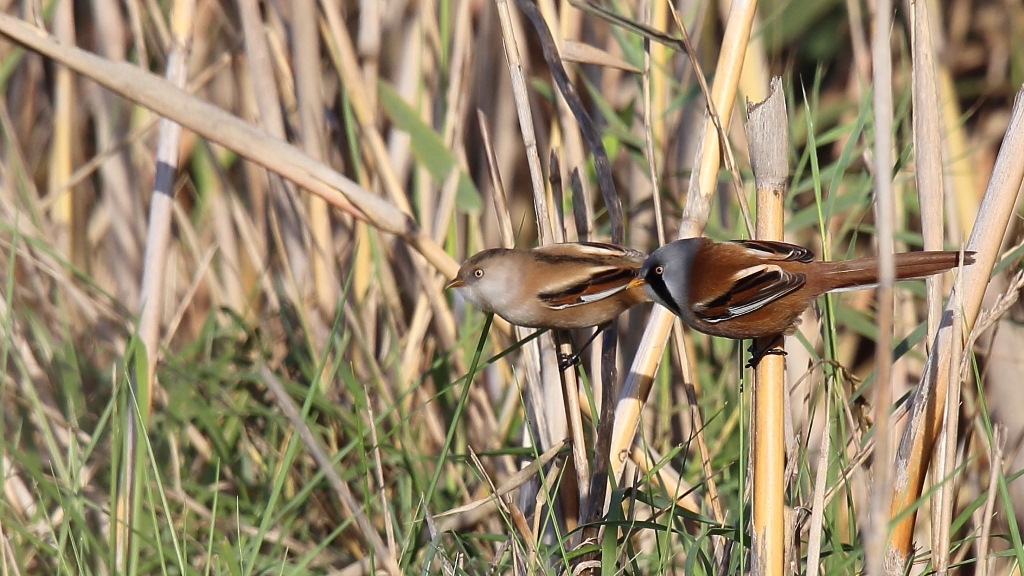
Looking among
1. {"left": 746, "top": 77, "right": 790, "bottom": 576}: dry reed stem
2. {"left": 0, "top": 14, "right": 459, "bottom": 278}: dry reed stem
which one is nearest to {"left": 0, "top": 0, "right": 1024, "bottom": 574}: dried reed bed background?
{"left": 0, "top": 14, "right": 459, "bottom": 278}: dry reed stem

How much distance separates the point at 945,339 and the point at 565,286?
0.74 metres

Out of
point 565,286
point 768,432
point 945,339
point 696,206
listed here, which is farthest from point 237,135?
point 945,339

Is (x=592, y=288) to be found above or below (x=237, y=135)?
below

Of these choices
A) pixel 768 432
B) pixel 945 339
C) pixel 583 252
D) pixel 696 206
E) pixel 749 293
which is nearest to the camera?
pixel 768 432

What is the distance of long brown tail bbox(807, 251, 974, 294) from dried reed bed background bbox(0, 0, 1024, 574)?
24cm

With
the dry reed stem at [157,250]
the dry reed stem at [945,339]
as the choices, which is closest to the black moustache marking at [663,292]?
the dry reed stem at [945,339]

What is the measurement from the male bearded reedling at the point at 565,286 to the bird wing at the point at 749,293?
0.31m

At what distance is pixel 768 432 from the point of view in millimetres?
1435

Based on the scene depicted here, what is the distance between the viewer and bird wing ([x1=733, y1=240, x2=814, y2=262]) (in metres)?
1.50

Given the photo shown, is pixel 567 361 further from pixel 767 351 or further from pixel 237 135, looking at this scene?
pixel 237 135

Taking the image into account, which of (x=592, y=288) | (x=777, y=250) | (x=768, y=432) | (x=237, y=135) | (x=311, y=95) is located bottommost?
(x=768, y=432)

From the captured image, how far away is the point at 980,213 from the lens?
1.56m

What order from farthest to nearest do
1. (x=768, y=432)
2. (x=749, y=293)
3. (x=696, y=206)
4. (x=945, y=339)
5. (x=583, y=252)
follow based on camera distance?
(x=583, y=252) < (x=696, y=206) < (x=749, y=293) < (x=945, y=339) < (x=768, y=432)

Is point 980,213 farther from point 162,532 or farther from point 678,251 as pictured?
point 162,532
